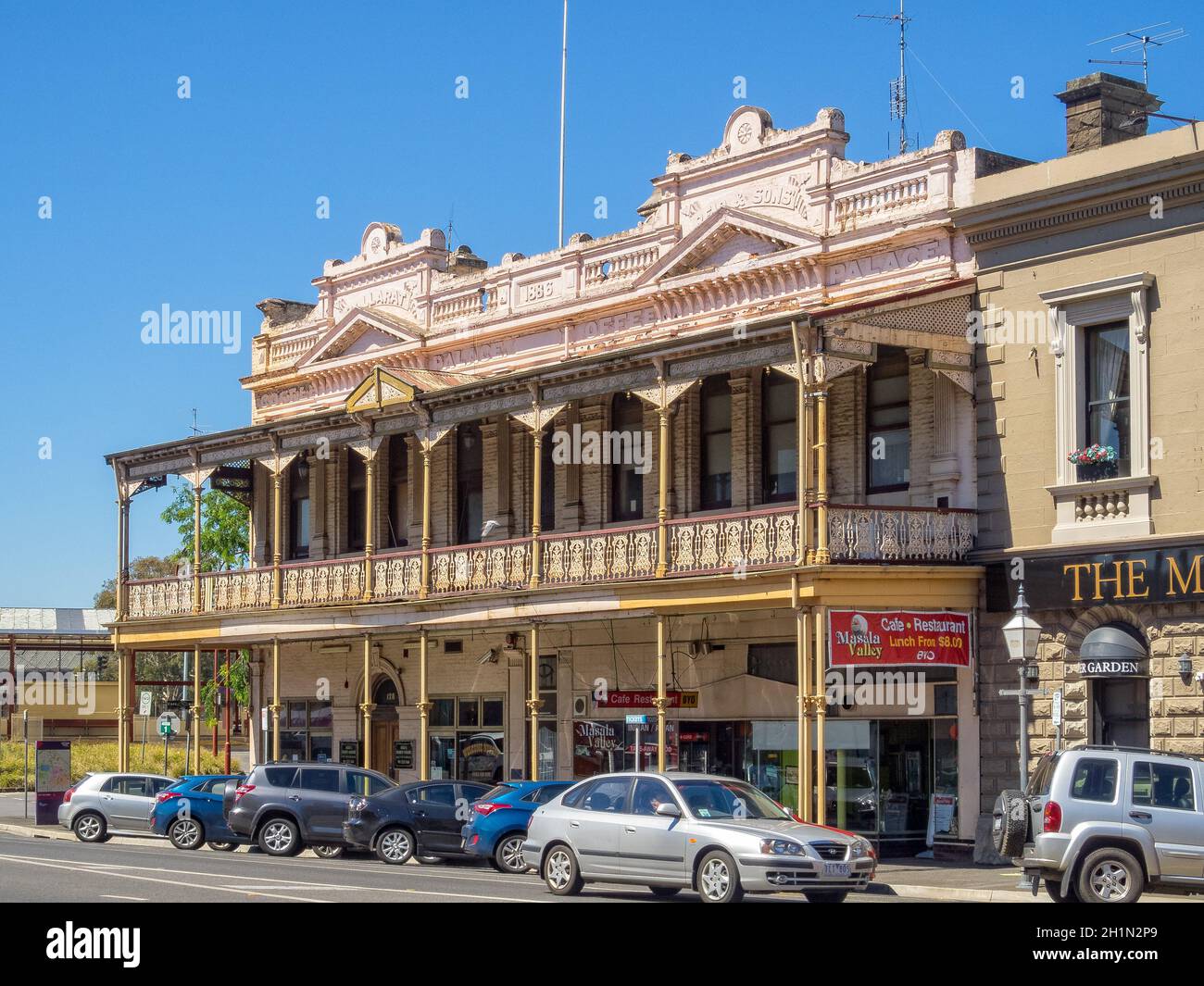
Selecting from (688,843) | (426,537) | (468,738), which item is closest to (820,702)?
(688,843)

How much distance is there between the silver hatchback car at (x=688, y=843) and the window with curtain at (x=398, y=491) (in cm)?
1647

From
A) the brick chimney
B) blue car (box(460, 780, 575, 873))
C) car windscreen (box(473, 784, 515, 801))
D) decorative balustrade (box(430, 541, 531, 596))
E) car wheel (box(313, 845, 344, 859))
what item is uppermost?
the brick chimney

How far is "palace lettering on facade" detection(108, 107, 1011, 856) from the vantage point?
964 inches

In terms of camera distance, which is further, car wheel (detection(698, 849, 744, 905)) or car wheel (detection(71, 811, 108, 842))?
car wheel (detection(71, 811, 108, 842))

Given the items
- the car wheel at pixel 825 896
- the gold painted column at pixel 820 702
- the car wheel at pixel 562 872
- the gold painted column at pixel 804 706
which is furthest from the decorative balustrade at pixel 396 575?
the car wheel at pixel 825 896

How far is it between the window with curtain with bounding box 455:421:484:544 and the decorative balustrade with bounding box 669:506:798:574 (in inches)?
321

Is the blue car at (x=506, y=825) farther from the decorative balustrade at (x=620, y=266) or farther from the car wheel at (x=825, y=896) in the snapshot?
the decorative balustrade at (x=620, y=266)

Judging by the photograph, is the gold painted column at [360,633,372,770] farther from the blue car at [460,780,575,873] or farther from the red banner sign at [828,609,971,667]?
the red banner sign at [828,609,971,667]

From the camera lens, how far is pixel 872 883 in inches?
816

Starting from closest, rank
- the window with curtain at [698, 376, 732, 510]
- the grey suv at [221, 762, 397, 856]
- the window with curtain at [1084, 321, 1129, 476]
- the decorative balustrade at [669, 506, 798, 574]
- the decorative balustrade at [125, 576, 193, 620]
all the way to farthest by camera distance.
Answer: the window with curtain at [1084, 321, 1129, 476], the decorative balustrade at [669, 506, 798, 574], the grey suv at [221, 762, 397, 856], the window with curtain at [698, 376, 732, 510], the decorative balustrade at [125, 576, 193, 620]

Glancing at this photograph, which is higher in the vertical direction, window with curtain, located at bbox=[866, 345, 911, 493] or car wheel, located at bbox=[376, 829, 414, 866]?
window with curtain, located at bbox=[866, 345, 911, 493]

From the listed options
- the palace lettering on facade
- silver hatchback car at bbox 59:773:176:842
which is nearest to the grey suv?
the palace lettering on facade

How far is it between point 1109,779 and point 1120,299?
26.8 feet
